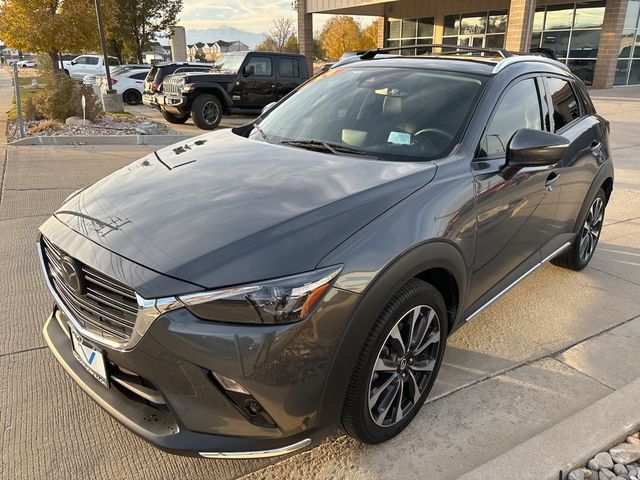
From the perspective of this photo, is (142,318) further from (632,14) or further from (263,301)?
(632,14)

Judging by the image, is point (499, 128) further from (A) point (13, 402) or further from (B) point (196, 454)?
(A) point (13, 402)

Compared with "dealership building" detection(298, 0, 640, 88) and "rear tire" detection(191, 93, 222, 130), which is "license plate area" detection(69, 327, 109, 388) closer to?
"rear tire" detection(191, 93, 222, 130)

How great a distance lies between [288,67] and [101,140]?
5.85 m

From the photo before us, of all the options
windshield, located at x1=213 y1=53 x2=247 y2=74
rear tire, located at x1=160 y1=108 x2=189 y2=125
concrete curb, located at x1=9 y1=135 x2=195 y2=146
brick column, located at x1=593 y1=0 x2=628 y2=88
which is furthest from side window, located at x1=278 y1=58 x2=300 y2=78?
brick column, located at x1=593 y1=0 x2=628 y2=88

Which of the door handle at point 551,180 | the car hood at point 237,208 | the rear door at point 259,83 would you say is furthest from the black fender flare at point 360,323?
the rear door at point 259,83

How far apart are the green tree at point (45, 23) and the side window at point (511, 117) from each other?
17516 mm

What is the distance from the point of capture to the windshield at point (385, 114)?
9.11 ft

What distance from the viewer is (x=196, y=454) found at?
1784mm

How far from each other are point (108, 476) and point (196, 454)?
634mm

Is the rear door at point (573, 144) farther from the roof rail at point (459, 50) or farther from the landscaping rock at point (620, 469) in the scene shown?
the landscaping rock at point (620, 469)

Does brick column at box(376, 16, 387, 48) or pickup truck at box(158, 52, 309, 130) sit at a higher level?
brick column at box(376, 16, 387, 48)

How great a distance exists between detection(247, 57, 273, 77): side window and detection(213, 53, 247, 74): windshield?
1.05 ft

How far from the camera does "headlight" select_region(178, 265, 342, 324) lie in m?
1.73

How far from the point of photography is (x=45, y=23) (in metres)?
16.8
